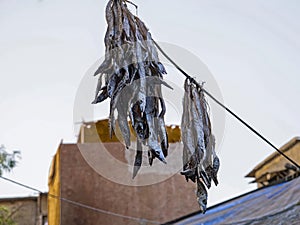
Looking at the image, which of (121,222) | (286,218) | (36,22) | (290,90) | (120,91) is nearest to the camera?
(120,91)

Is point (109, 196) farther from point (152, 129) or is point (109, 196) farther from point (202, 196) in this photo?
point (152, 129)

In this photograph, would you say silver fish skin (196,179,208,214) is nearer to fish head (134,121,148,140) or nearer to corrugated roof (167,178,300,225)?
fish head (134,121,148,140)

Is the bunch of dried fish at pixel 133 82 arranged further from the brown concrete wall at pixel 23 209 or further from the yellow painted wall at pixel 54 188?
the brown concrete wall at pixel 23 209

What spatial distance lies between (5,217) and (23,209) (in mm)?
665

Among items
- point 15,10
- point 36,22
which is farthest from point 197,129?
point 36,22

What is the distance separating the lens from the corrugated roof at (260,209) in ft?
12.4

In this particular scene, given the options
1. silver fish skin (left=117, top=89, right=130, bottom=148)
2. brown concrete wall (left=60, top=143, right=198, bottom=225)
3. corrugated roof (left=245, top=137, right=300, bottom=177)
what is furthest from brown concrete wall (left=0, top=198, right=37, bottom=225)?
silver fish skin (left=117, top=89, right=130, bottom=148)

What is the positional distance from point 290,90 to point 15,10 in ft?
12.3

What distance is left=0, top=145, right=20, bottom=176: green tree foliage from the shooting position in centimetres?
903

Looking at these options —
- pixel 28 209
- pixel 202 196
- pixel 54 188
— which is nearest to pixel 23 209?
pixel 28 209

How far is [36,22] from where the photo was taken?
13.1 ft

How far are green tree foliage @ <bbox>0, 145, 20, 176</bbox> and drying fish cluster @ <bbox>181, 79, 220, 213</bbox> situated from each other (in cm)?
736

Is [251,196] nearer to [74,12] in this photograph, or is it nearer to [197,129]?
[74,12]

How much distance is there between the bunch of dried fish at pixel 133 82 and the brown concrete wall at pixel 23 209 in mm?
9151
